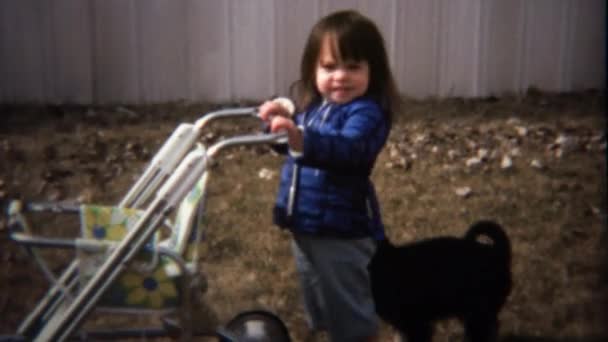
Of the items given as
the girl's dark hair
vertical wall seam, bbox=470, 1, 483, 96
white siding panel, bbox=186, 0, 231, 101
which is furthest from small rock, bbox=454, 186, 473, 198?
white siding panel, bbox=186, 0, 231, 101

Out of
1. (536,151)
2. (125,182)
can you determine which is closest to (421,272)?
(125,182)

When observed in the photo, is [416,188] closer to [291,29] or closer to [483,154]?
[483,154]

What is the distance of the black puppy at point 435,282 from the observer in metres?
2.23

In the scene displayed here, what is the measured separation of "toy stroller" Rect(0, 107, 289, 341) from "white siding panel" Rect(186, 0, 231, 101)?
3.11m

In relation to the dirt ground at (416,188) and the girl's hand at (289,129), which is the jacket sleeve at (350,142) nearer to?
the girl's hand at (289,129)

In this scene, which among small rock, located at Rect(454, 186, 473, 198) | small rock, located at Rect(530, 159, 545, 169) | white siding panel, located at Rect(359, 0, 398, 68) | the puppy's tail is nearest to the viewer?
the puppy's tail

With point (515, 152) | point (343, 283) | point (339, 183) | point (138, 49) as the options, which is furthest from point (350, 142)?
point (138, 49)

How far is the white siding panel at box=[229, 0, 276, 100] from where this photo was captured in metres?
5.47

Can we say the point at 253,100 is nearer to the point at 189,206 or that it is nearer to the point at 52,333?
the point at 189,206

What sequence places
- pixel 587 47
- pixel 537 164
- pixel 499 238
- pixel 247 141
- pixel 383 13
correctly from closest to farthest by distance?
1. pixel 247 141
2. pixel 499 238
3. pixel 537 164
4. pixel 383 13
5. pixel 587 47

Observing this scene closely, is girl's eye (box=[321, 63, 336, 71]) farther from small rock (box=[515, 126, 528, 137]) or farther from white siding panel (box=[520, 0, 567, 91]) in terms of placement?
white siding panel (box=[520, 0, 567, 91])

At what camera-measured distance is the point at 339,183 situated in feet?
7.09

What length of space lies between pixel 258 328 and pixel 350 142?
2.34ft

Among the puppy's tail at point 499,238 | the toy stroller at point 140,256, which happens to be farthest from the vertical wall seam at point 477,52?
the toy stroller at point 140,256
